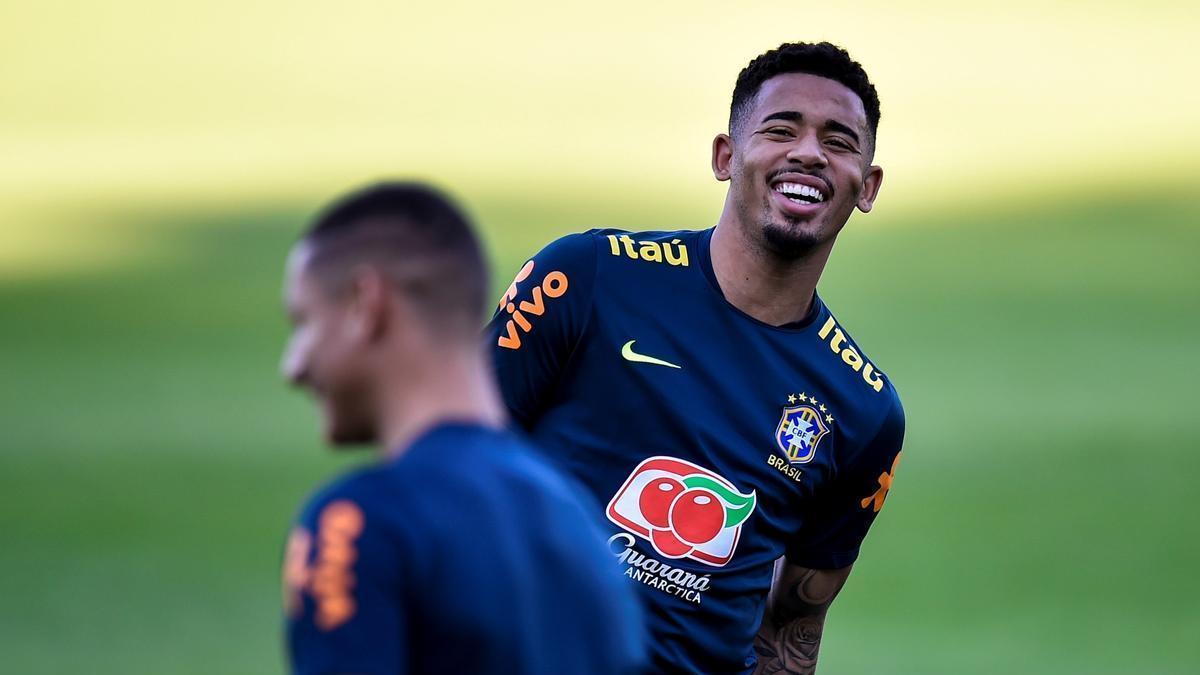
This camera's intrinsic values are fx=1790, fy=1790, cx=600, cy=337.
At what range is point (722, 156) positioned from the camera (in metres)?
5.54

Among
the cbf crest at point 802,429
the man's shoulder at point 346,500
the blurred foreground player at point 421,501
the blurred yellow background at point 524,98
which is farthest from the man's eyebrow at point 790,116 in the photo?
the blurred yellow background at point 524,98

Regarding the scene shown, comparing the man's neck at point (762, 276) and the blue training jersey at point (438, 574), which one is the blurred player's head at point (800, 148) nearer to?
the man's neck at point (762, 276)

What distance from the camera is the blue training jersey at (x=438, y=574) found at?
113 inches

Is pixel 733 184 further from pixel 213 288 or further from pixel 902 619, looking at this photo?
pixel 213 288

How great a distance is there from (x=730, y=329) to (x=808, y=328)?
26 cm

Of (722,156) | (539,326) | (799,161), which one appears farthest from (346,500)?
(722,156)

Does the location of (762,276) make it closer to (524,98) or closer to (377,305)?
(377,305)

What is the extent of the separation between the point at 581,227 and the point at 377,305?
1884cm

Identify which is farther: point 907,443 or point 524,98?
point 524,98

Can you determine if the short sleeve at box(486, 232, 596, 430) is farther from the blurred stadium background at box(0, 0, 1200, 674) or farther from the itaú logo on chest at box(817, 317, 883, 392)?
the blurred stadium background at box(0, 0, 1200, 674)

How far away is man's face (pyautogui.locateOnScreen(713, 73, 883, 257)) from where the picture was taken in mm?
5188

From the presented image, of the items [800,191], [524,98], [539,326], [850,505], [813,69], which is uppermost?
[524,98]

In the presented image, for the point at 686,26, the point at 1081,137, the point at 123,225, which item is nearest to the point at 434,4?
the point at 686,26

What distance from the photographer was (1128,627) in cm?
1321
